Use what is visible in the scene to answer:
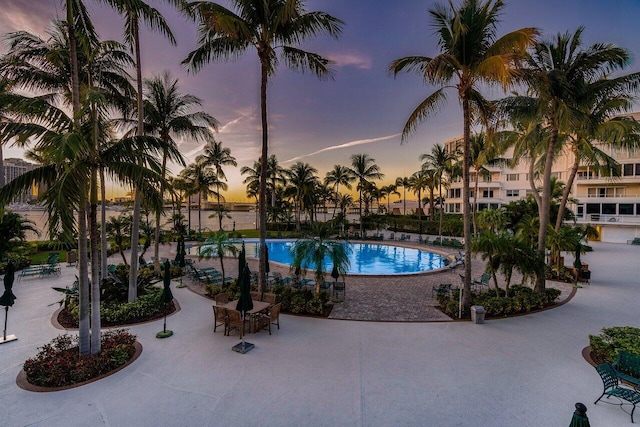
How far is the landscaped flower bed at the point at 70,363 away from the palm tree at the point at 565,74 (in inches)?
587

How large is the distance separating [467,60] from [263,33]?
25.2 feet

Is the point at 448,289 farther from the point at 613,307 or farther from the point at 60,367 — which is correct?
the point at 60,367

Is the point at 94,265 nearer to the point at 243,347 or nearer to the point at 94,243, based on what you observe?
the point at 94,243

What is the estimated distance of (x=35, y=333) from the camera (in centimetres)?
959

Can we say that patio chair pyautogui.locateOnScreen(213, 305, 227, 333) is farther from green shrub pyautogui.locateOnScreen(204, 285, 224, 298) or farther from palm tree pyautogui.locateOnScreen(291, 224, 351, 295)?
green shrub pyautogui.locateOnScreen(204, 285, 224, 298)

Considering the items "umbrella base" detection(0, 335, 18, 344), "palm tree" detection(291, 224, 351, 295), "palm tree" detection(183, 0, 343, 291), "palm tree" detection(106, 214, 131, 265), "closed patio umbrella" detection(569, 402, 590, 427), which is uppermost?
"palm tree" detection(183, 0, 343, 291)

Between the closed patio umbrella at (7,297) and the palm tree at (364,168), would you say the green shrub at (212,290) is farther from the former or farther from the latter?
the palm tree at (364,168)

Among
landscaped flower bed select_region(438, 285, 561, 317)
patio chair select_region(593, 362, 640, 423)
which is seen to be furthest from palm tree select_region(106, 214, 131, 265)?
patio chair select_region(593, 362, 640, 423)

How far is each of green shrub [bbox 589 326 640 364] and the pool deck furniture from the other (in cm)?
27

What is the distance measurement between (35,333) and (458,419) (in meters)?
12.7

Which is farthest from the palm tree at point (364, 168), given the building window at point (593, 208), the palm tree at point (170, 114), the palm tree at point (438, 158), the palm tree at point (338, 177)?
the palm tree at point (170, 114)

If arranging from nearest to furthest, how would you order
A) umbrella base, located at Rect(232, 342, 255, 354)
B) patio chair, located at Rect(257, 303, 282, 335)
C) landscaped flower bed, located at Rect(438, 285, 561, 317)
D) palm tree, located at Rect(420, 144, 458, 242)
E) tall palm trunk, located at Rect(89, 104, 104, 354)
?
tall palm trunk, located at Rect(89, 104, 104, 354) < umbrella base, located at Rect(232, 342, 255, 354) < patio chair, located at Rect(257, 303, 282, 335) < landscaped flower bed, located at Rect(438, 285, 561, 317) < palm tree, located at Rect(420, 144, 458, 242)

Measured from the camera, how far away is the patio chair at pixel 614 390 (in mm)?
5846

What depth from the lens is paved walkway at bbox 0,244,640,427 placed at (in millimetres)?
5789
